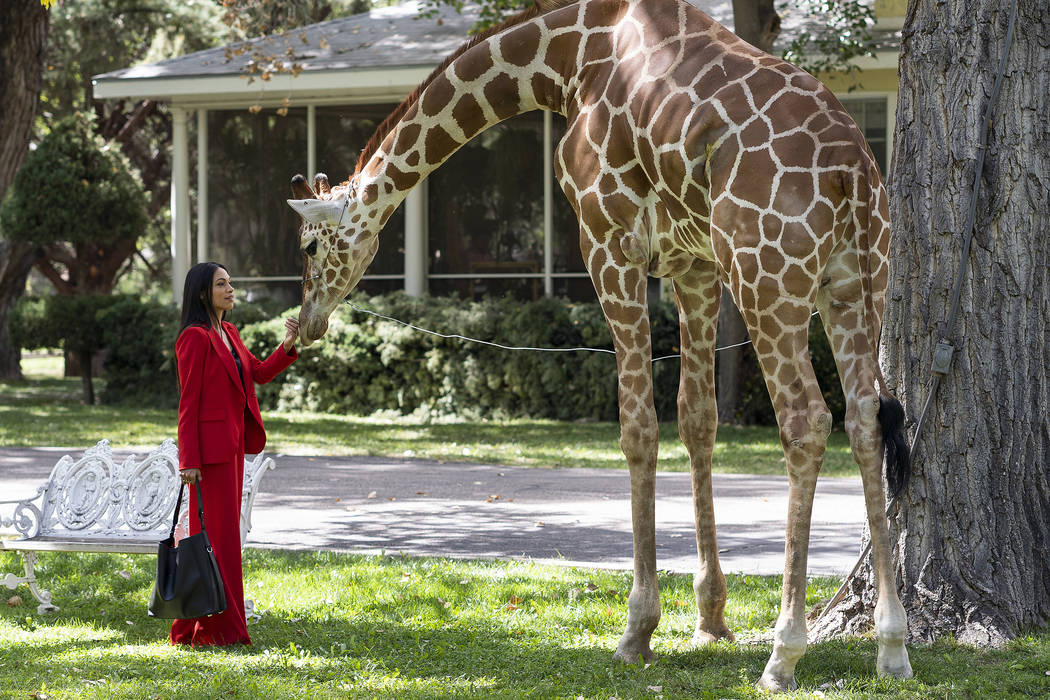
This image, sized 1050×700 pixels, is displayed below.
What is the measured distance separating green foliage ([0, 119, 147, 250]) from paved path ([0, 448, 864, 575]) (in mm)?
7324

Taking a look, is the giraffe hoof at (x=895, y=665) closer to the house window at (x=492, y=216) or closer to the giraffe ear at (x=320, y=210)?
the giraffe ear at (x=320, y=210)

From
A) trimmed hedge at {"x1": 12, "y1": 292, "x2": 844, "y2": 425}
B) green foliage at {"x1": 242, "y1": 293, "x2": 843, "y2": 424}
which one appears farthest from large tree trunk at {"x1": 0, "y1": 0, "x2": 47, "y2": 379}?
green foliage at {"x1": 242, "y1": 293, "x2": 843, "y2": 424}

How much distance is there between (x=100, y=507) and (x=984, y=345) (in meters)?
4.44

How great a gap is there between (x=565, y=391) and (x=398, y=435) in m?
2.57

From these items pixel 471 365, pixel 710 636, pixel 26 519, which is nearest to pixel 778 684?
pixel 710 636

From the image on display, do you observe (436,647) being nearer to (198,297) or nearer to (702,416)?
(702,416)

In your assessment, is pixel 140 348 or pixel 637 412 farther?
pixel 140 348

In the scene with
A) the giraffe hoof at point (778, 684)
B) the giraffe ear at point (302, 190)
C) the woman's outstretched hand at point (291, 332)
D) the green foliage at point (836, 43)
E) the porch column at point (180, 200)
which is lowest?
the giraffe hoof at point (778, 684)

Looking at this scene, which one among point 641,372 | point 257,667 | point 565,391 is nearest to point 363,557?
point 257,667

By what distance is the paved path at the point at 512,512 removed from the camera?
24.7 feet

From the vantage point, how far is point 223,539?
5434 mm

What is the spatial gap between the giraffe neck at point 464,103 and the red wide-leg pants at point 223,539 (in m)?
1.41

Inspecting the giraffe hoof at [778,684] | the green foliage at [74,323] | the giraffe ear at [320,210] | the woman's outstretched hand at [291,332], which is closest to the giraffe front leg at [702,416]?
the giraffe hoof at [778,684]

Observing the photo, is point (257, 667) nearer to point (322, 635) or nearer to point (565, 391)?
point (322, 635)
